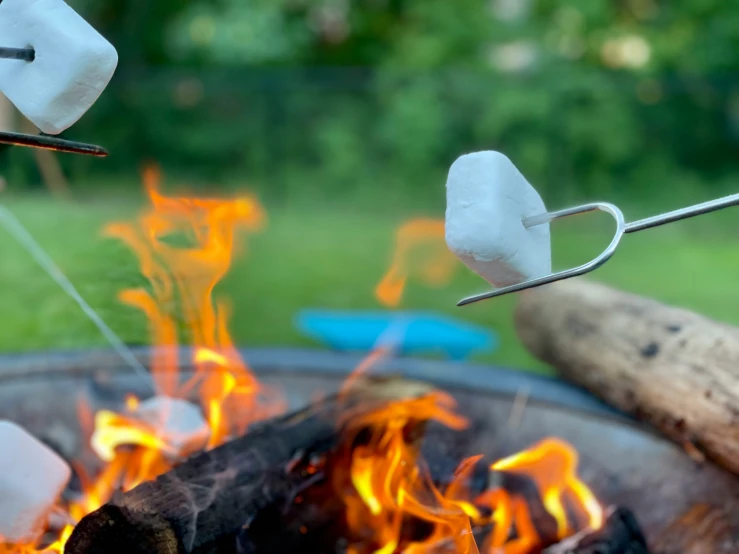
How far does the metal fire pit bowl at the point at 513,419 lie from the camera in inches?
72.4

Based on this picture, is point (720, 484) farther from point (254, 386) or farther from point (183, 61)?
point (183, 61)

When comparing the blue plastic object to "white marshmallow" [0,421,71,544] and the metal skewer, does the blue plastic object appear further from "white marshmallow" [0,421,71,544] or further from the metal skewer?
the metal skewer

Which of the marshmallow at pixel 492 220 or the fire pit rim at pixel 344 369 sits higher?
the marshmallow at pixel 492 220

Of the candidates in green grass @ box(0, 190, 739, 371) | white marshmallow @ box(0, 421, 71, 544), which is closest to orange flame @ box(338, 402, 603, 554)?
white marshmallow @ box(0, 421, 71, 544)

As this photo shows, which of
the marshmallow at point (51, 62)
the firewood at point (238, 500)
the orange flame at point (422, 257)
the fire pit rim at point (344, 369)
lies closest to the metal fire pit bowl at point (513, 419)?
the fire pit rim at point (344, 369)

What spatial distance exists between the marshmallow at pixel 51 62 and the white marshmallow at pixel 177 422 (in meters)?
0.94

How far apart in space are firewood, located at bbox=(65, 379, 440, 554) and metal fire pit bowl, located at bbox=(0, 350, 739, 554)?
337 millimetres

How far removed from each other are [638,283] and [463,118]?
423cm

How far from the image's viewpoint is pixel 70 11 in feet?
4.10

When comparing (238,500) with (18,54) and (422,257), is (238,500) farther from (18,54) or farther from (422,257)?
(422,257)

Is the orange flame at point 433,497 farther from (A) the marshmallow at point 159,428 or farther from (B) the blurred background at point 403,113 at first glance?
(B) the blurred background at point 403,113

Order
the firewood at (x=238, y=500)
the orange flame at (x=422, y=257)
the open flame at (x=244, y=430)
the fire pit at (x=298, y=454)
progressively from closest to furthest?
the firewood at (x=238, y=500)
the fire pit at (x=298, y=454)
the open flame at (x=244, y=430)
the orange flame at (x=422, y=257)

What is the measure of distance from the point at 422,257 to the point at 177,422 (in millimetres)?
4572

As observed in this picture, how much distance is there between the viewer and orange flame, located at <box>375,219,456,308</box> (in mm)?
5719
